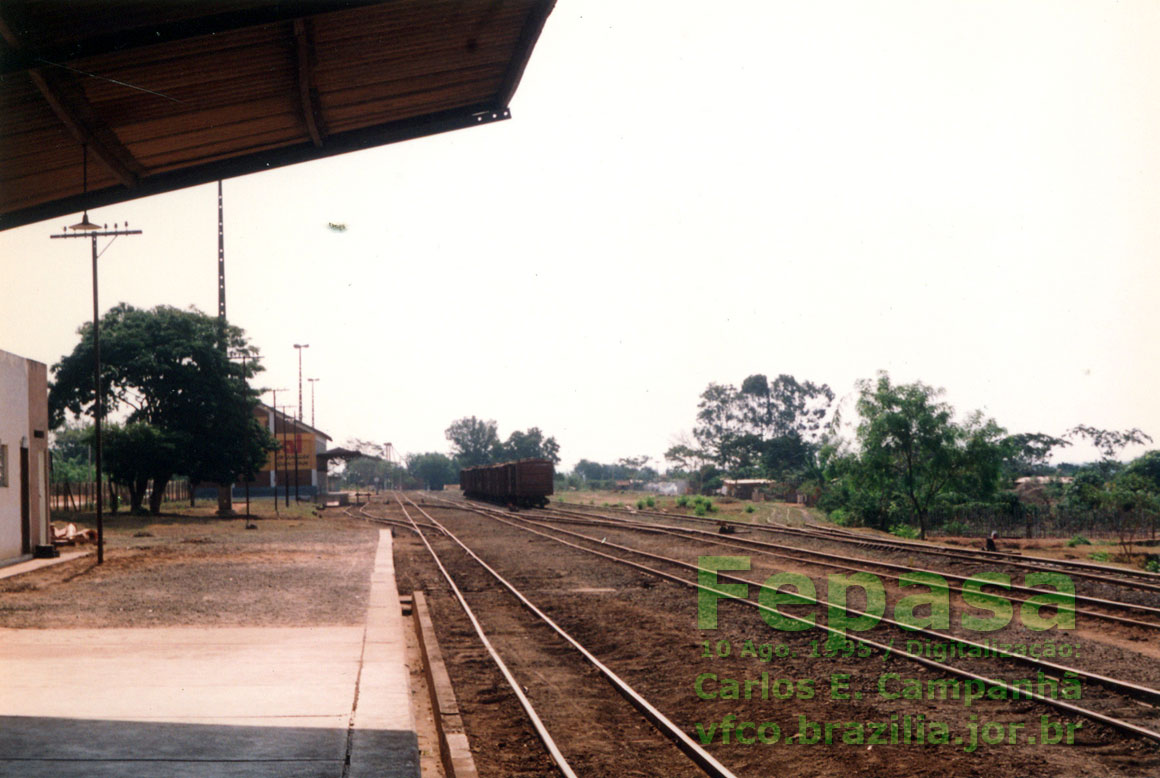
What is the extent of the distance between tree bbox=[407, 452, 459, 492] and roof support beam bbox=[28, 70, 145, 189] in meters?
162

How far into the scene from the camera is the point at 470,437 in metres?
181

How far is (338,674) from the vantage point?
27.6ft

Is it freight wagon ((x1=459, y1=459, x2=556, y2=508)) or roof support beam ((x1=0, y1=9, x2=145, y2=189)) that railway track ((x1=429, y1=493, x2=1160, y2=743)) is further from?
freight wagon ((x1=459, y1=459, x2=556, y2=508))

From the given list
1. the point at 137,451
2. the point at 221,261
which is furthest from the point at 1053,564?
the point at 137,451

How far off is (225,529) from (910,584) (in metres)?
27.2

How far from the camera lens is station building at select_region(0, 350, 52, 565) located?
19484mm

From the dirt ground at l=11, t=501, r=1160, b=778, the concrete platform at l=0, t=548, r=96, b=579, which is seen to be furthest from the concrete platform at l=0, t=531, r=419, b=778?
the concrete platform at l=0, t=548, r=96, b=579

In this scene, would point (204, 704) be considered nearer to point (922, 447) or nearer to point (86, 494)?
point (922, 447)

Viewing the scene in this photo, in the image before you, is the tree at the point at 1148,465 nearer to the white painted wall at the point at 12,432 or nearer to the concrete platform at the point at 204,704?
the white painted wall at the point at 12,432

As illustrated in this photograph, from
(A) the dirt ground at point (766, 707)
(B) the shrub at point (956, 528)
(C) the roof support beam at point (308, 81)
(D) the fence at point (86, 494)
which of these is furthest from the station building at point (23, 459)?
(B) the shrub at point (956, 528)

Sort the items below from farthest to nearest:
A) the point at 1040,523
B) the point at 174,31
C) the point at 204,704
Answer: the point at 1040,523, the point at 204,704, the point at 174,31

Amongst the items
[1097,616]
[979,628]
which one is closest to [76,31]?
[979,628]

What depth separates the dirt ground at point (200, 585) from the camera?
1255cm

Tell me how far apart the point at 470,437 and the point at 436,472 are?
11798 mm
